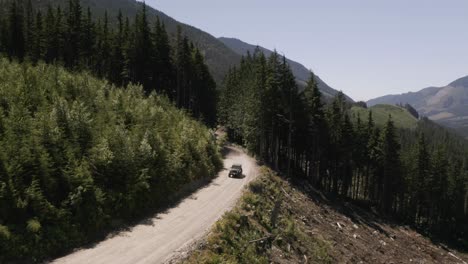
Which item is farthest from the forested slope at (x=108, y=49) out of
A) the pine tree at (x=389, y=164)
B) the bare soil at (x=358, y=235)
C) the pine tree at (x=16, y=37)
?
the pine tree at (x=389, y=164)

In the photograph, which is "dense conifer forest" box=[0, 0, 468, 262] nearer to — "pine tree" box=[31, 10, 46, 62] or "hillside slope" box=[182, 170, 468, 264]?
"pine tree" box=[31, 10, 46, 62]

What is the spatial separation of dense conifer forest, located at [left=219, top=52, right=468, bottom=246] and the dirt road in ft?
74.2

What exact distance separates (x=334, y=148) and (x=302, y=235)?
114 feet

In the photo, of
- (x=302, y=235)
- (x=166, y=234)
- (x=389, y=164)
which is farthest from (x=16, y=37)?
(x=389, y=164)

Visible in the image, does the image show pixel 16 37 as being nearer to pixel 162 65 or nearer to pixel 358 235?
pixel 162 65

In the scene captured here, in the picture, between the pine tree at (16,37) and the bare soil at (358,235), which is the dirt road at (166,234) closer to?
the bare soil at (358,235)

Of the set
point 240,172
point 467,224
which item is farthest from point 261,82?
point 467,224

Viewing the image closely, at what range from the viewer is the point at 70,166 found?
21609 mm

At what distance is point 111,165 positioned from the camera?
2397 cm

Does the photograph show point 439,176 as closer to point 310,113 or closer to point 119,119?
point 310,113

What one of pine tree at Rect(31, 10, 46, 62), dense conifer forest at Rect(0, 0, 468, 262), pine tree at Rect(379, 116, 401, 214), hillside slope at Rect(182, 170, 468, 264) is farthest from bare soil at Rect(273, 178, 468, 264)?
pine tree at Rect(31, 10, 46, 62)

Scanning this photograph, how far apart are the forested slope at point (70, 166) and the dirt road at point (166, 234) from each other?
1.31 metres

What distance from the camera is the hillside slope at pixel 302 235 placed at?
21.4m

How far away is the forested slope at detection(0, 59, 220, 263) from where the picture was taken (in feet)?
58.6
